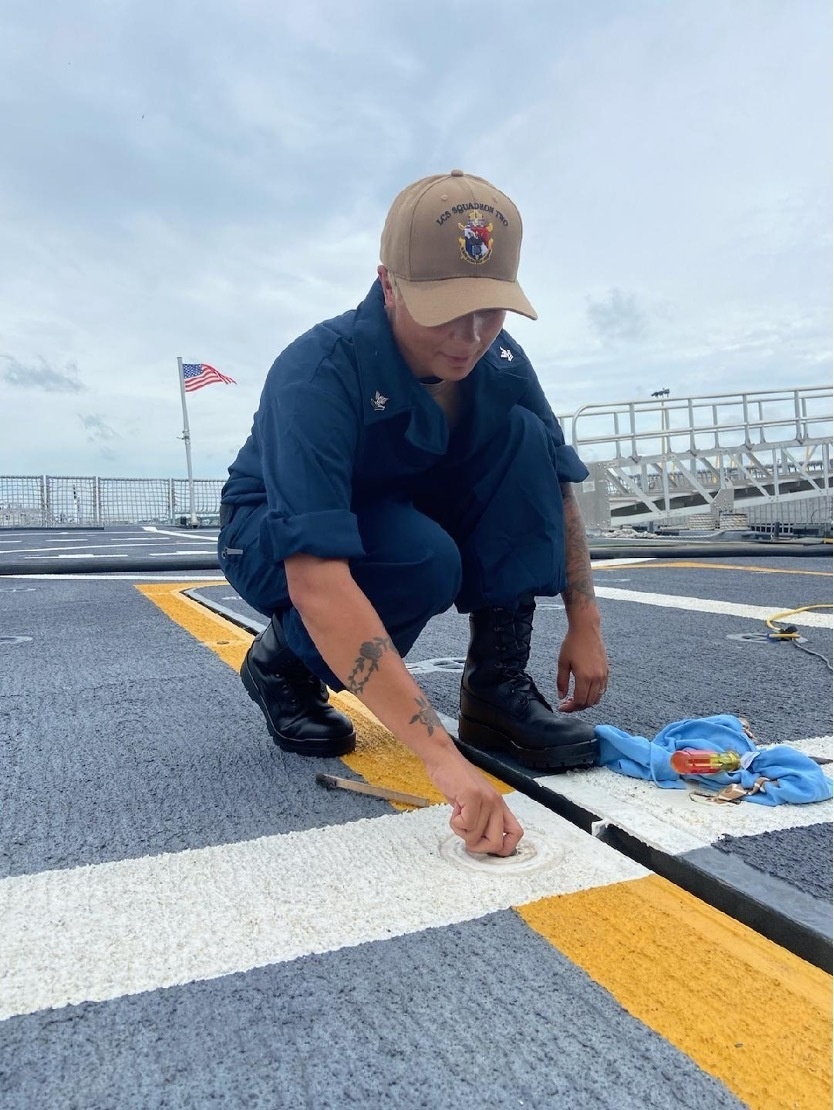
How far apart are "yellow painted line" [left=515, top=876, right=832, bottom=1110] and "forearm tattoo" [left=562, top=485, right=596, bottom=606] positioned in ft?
2.30

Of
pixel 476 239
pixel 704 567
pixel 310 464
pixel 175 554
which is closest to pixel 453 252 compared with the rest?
pixel 476 239

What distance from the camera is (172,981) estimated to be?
88cm

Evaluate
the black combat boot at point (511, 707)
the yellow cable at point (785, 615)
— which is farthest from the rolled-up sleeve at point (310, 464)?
the yellow cable at point (785, 615)

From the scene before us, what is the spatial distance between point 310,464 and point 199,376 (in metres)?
20.0

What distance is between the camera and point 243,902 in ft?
3.41

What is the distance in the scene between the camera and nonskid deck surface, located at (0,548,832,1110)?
0.74 metres

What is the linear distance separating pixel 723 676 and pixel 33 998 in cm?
183

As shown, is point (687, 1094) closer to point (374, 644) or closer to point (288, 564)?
point (374, 644)

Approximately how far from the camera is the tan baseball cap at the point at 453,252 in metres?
1.30

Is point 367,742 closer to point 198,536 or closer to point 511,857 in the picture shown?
point 511,857

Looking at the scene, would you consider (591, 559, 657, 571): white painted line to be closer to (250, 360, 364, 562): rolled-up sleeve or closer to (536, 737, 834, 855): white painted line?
(536, 737, 834, 855): white painted line

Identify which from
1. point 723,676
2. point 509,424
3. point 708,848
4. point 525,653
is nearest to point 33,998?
point 708,848

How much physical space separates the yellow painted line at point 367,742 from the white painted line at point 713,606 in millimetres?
1722

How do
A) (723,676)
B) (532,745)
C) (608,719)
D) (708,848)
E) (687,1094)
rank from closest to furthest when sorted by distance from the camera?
(687,1094), (708,848), (532,745), (608,719), (723,676)
